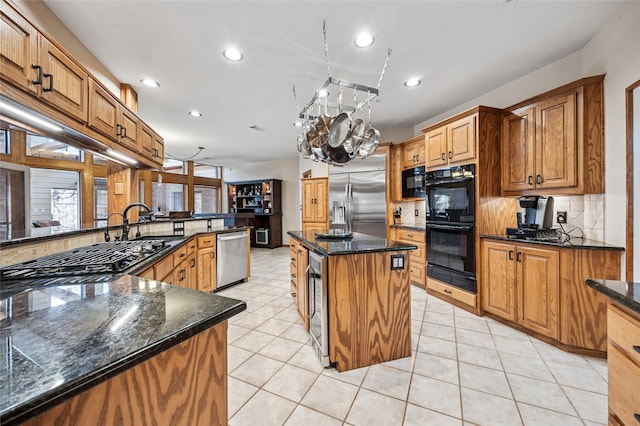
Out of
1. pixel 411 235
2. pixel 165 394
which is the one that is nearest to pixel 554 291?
pixel 411 235

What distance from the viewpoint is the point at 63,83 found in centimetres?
146

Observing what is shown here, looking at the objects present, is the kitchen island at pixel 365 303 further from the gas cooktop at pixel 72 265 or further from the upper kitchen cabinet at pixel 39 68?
the upper kitchen cabinet at pixel 39 68

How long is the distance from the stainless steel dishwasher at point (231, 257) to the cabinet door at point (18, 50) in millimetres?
2486

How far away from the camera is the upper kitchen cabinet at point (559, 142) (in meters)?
2.12

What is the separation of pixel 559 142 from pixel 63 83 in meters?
3.74

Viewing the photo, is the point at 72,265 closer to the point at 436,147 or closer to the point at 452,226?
the point at 452,226

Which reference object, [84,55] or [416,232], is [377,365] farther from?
[84,55]

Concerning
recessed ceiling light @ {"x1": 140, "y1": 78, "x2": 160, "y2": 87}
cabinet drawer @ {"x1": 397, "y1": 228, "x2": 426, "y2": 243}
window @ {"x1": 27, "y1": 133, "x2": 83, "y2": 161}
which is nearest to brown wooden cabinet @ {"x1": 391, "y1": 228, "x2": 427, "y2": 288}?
cabinet drawer @ {"x1": 397, "y1": 228, "x2": 426, "y2": 243}

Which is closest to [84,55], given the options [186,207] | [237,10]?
[237,10]

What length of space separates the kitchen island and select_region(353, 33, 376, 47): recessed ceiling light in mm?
1775

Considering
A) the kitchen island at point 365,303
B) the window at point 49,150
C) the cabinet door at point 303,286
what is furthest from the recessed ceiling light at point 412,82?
the window at point 49,150

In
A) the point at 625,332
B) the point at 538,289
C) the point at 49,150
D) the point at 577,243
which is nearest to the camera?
the point at 625,332

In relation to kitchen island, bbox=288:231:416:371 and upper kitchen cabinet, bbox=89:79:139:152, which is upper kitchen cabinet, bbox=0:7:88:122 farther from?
kitchen island, bbox=288:231:416:371

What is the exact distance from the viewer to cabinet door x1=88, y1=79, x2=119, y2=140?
1743 mm
